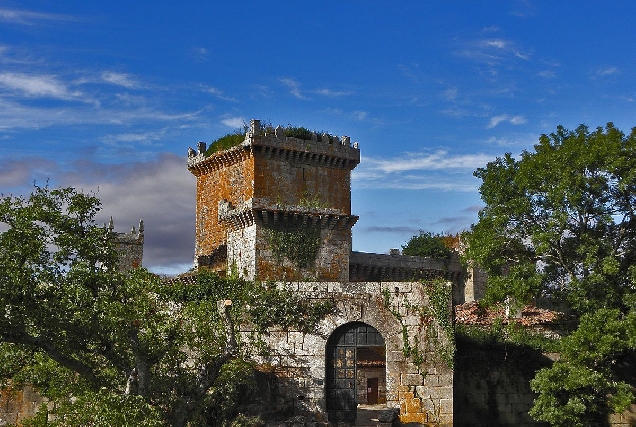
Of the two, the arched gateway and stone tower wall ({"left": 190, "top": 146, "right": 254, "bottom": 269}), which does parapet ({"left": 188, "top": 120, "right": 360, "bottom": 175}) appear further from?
the arched gateway

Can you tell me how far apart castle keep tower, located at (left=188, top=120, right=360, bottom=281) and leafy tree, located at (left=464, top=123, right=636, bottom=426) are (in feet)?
32.0

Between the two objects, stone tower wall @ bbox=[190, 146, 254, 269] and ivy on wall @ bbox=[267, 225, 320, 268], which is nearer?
ivy on wall @ bbox=[267, 225, 320, 268]

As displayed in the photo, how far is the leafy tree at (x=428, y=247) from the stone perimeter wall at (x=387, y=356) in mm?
24402

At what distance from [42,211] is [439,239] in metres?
37.5

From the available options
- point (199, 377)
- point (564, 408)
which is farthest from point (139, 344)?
point (564, 408)

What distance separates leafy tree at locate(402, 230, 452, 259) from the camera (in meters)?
47.2

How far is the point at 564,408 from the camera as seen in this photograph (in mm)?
22969

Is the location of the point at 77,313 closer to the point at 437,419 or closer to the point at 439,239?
the point at 437,419

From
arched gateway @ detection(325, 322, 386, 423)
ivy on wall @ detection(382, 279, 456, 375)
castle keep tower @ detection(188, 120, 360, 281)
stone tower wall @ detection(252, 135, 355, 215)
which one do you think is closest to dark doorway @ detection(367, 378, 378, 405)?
castle keep tower @ detection(188, 120, 360, 281)

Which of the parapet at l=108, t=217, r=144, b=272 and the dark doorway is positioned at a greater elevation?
the parapet at l=108, t=217, r=144, b=272

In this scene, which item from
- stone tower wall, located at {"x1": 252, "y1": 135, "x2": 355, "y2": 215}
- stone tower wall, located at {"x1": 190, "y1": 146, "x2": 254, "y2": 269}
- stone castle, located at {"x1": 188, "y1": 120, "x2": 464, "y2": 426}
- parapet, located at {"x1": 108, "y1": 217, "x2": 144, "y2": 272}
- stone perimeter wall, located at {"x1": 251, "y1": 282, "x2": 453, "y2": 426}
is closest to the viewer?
stone perimeter wall, located at {"x1": 251, "y1": 282, "x2": 453, "y2": 426}

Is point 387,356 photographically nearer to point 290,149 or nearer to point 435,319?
point 435,319

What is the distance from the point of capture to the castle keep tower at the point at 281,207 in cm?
3378

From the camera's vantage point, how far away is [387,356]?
2211 centimetres
